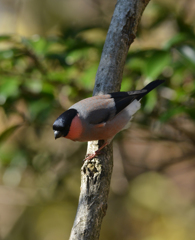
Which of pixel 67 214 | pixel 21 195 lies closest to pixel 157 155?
pixel 67 214

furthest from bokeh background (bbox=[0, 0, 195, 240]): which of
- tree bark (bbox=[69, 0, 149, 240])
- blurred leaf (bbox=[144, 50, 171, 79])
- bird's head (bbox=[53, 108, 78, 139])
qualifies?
bird's head (bbox=[53, 108, 78, 139])

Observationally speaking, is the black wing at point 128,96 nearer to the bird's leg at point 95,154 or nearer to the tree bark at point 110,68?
the tree bark at point 110,68

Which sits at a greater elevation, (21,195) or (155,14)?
(155,14)

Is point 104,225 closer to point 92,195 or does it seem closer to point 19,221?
point 19,221

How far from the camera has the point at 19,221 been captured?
18.1ft

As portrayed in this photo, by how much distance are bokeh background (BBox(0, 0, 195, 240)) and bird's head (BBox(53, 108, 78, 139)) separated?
0.50 meters

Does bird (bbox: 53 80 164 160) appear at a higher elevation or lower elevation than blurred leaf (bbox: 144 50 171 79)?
lower

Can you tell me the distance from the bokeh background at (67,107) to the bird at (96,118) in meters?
0.27

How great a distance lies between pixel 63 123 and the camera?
226cm

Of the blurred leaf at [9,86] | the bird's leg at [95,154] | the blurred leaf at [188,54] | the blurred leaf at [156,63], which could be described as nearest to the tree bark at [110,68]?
the bird's leg at [95,154]

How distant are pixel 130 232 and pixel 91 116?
356 cm

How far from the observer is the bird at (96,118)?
2.31m

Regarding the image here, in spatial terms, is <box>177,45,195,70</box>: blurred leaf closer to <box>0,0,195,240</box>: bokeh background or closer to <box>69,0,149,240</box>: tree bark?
<box>0,0,195,240</box>: bokeh background

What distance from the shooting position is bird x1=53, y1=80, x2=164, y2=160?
2.31 meters
